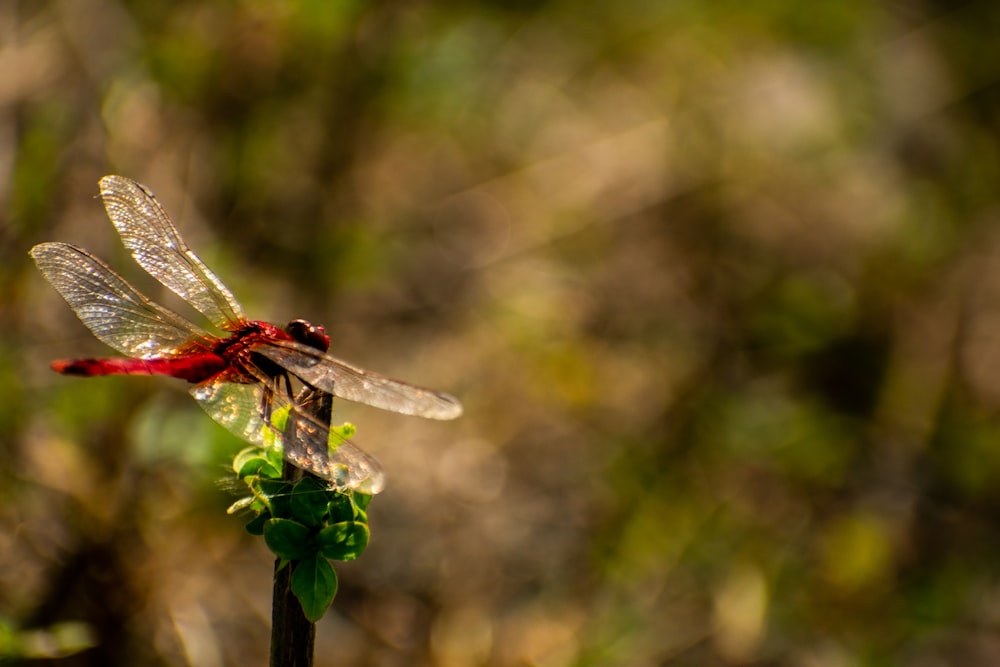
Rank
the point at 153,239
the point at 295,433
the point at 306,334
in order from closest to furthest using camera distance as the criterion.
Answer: the point at 295,433, the point at 306,334, the point at 153,239

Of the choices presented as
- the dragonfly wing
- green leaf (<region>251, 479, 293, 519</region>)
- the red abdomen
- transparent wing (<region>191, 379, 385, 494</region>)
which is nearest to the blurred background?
the red abdomen

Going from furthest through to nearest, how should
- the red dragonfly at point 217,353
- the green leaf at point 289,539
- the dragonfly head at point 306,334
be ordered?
the dragonfly head at point 306,334
the red dragonfly at point 217,353
the green leaf at point 289,539

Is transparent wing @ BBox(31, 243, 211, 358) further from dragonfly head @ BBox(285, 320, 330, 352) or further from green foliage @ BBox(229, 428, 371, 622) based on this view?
green foliage @ BBox(229, 428, 371, 622)

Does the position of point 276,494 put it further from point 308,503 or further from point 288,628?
point 288,628

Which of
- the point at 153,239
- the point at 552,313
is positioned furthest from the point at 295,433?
the point at 552,313

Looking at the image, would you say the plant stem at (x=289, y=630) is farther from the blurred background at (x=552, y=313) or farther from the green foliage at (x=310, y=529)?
the blurred background at (x=552, y=313)

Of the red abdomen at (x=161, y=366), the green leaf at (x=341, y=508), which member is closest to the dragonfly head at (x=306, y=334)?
the red abdomen at (x=161, y=366)

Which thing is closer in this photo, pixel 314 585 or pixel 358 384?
pixel 314 585
